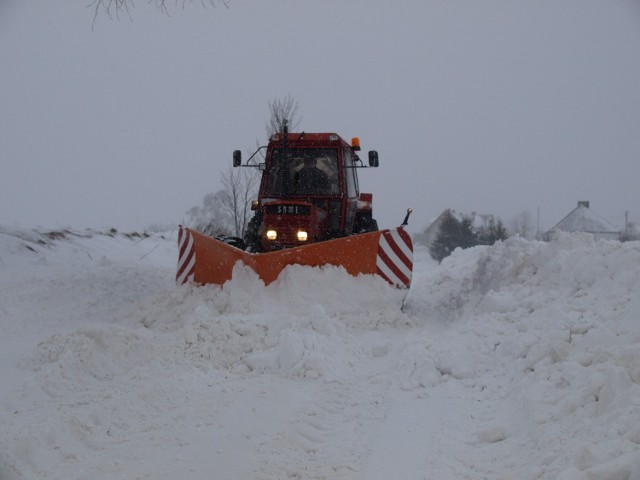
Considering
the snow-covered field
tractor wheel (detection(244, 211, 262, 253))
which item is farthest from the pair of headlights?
the snow-covered field

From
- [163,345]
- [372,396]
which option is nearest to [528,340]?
[372,396]

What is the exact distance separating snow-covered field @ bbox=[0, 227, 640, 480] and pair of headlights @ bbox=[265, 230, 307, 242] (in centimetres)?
97

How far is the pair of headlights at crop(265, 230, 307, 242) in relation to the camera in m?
7.67

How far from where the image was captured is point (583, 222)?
75.4 ft

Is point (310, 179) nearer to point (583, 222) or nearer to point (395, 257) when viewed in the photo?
point (395, 257)

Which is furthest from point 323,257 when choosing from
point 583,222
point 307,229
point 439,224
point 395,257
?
point 439,224

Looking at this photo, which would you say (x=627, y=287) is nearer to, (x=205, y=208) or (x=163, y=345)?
(x=163, y=345)

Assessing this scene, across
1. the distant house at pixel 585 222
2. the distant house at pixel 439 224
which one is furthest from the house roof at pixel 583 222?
the distant house at pixel 439 224

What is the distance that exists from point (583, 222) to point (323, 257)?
1949 cm

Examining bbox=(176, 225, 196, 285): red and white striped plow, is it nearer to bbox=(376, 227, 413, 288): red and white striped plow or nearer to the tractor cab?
the tractor cab

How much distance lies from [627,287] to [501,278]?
7.67 ft

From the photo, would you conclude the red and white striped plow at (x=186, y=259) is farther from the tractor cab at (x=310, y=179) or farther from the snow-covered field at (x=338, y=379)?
the tractor cab at (x=310, y=179)

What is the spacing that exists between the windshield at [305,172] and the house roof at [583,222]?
54.7 feet

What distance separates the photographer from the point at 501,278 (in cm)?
746
